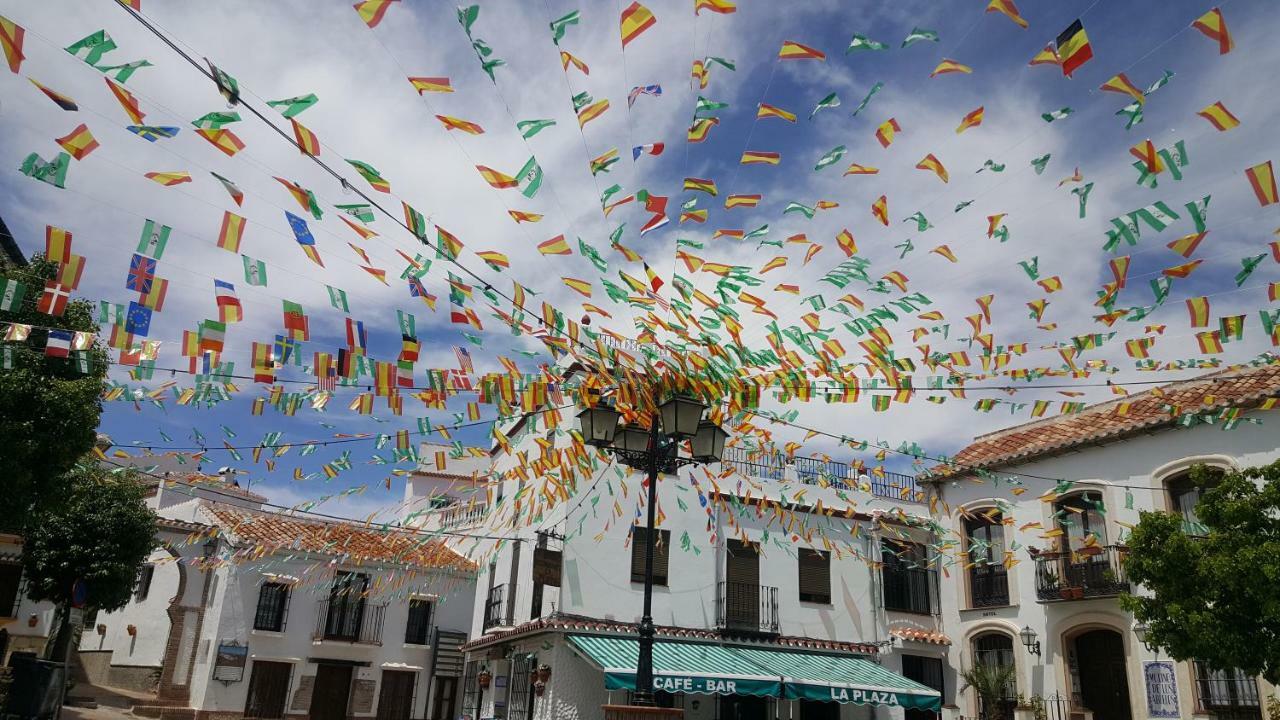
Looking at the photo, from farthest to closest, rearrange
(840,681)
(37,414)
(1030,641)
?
(840,681) < (1030,641) < (37,414)

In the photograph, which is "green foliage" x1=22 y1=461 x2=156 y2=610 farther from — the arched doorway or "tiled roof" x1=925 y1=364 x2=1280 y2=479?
the arched doorway

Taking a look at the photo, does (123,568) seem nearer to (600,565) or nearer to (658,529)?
(600,565)

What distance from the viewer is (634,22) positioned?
18.2ft

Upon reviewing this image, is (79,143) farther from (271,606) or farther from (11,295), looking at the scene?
(271,606)

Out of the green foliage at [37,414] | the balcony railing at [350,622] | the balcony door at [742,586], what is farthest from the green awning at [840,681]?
the green foliage at [37,414]

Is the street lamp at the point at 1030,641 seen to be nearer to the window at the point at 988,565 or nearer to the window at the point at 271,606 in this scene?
the window at the point at 988,565

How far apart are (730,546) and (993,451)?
18.1 ft

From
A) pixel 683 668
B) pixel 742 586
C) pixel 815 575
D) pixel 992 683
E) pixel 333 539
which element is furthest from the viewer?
pixel 333 539

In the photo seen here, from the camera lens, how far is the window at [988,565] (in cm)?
1577

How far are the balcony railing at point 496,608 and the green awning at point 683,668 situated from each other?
3.30m

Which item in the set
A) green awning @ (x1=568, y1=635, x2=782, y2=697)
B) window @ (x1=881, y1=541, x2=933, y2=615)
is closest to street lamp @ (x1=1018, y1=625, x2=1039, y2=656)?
window @ (x1=881, y1=541, x2=933, y2=615)

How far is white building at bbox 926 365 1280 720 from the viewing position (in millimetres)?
12797

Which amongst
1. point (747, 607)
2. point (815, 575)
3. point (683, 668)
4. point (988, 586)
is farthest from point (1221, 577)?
point (747, 607)

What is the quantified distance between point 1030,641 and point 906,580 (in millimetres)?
3429
